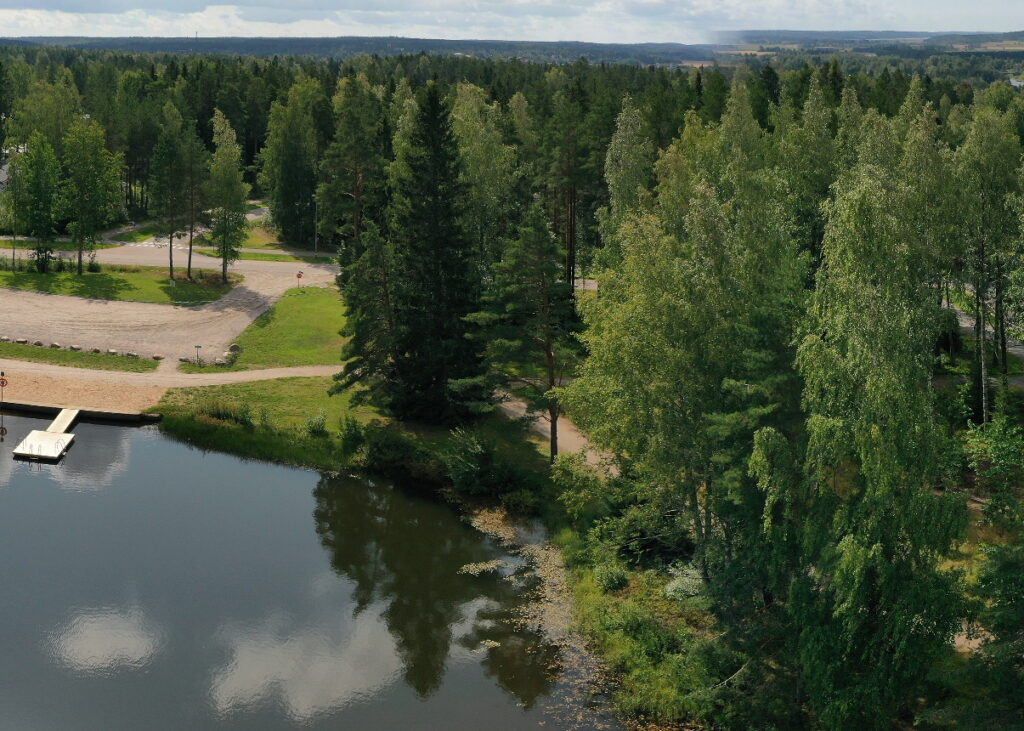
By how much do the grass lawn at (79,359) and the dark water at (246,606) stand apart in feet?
33.6

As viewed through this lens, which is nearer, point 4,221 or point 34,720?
point 34,720

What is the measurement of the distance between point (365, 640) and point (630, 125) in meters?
34.5

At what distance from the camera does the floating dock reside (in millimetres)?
45875

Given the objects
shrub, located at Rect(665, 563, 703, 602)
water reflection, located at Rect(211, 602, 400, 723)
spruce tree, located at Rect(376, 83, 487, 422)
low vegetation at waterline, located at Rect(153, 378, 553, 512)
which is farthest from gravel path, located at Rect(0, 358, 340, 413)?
shrub, located at Rect(665, 563, 703, 602)

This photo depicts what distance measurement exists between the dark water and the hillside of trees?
3.93 m

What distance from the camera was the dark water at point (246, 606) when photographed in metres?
29.3

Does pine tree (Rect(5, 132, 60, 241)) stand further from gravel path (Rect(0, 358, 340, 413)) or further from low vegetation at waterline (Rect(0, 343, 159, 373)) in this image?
Result: gravel path (Rect(0, 358, 340, 413))

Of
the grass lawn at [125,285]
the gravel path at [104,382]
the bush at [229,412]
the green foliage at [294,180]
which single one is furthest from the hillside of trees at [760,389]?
the green foliage at [294,180]

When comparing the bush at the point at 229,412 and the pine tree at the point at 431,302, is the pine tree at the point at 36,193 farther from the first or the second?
the pine tree at the point at 431,302

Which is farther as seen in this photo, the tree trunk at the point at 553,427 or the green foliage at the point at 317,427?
the green foliage at the point at 317,427

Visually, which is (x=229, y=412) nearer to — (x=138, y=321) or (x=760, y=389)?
(x=138, y=321)

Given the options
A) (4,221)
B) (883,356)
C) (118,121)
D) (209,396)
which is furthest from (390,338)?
(118,121)

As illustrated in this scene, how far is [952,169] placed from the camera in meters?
43.3

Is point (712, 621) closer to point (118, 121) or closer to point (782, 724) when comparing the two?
point (782, 724)
